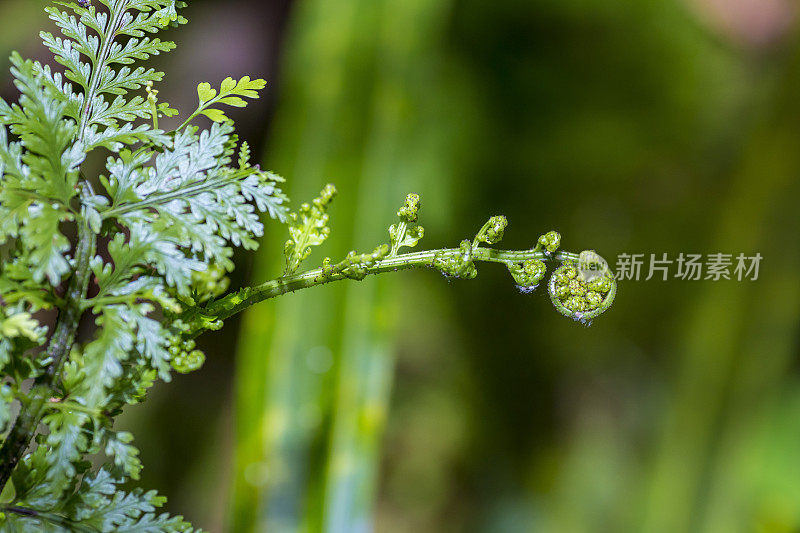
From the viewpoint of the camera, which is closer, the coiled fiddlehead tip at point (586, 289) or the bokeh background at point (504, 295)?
the coiled fiddlehead tip at point (586, 289)

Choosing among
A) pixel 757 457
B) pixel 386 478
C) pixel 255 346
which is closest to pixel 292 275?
pixel 255 346

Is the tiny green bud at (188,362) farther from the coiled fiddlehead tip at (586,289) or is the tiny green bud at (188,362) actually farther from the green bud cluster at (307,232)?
the coiled fiddlehead tip at (586,289)

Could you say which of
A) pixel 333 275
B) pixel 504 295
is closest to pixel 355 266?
pixel 333 275

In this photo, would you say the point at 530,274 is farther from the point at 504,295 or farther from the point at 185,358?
the point at 504,295

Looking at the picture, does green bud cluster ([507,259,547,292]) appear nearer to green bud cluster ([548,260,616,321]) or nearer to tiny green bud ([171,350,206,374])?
green bud cluster ([548,260,616,321])

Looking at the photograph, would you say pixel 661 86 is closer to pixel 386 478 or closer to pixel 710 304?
pixel 710 304

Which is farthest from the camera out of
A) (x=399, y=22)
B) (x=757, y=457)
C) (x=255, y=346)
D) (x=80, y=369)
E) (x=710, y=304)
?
(x=757, y=457)

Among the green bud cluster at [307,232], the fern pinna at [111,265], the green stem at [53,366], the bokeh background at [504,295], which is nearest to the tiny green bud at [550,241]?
the fern pinna at [111,265]
